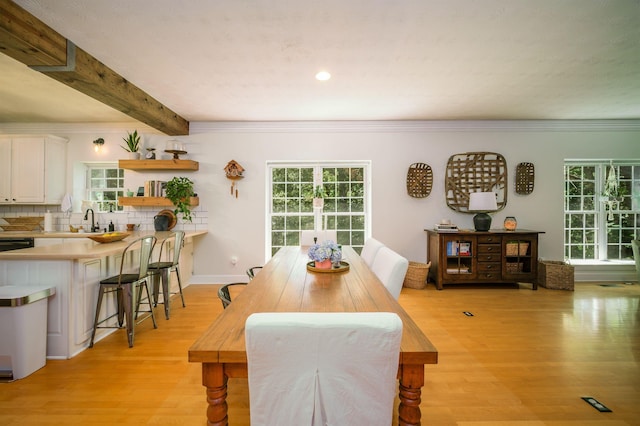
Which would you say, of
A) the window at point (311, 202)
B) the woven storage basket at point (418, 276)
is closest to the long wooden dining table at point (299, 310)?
the woven storage basket at point (418, 276)

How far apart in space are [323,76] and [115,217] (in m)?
4.03

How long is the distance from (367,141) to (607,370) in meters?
3.78

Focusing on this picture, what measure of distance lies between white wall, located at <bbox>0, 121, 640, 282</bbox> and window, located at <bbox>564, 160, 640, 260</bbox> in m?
0.29

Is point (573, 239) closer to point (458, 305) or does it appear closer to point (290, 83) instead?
point (458, 305)

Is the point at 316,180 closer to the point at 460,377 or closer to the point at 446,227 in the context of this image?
the point at 446,227

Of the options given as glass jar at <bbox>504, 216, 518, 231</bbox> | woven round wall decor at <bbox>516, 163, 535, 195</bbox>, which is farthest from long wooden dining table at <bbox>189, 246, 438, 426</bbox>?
woven round wall decor at <bbox>516, 163, 535, 195</bbox>

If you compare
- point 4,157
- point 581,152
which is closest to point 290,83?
point 4,157

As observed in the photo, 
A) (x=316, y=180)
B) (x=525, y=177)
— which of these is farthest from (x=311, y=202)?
(x=525, y=177)

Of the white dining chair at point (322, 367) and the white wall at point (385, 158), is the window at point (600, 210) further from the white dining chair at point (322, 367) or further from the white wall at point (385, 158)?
the white dining chair at point (322, 367)

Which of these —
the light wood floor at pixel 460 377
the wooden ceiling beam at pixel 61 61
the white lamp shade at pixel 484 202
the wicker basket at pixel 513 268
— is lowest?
the light wood floor at pixel 460 377

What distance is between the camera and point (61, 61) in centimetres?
243

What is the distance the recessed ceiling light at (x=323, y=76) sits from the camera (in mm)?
3068

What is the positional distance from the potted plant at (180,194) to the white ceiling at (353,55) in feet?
3.66

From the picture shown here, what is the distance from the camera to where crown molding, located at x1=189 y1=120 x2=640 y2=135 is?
4.83 meters
